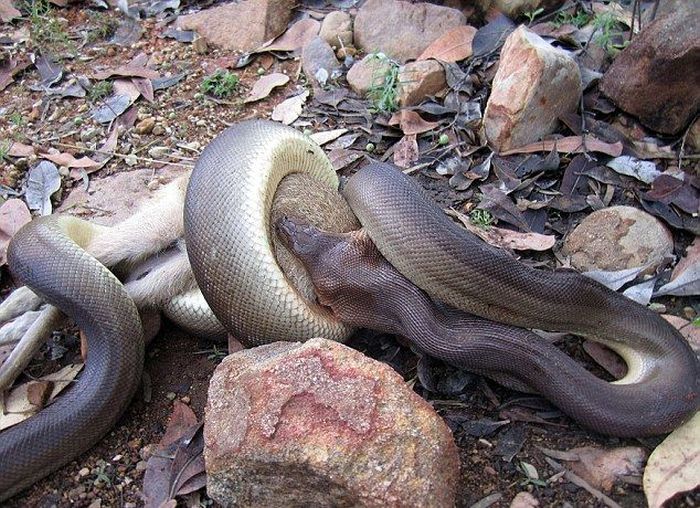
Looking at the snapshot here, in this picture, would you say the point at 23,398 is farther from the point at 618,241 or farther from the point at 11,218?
the point at 618,241

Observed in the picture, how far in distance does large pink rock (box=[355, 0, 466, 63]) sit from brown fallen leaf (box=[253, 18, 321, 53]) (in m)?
0.37

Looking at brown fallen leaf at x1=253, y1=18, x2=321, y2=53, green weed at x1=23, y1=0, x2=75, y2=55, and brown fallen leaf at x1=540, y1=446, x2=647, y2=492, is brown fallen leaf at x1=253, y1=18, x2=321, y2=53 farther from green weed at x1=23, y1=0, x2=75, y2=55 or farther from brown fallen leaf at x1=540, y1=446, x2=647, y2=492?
brown fallen leaf at x1=540, y1=446, x2=647, y2=492

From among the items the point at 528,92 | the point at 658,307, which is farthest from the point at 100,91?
the point at 658,307

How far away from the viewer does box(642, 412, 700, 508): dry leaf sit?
2561 mm

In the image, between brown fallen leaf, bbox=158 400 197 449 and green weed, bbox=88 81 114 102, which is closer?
brown fallen leaf, bbox=158 400 197 449

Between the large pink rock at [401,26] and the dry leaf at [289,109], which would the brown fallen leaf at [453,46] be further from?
the dry leaf at [289,109]

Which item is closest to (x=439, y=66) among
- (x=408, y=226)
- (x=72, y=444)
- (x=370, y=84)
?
(x=370, y=84)

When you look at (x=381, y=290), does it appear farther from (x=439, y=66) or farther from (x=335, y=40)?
(x=335, y=40)

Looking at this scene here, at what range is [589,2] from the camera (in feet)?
16.2

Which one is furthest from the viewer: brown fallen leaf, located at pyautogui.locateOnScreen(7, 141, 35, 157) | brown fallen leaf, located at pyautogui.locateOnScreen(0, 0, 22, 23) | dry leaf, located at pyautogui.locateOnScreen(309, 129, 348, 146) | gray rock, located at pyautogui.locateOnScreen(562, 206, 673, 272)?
brown fallen leaf, located at pyautogui.locateOnScreen(0, 0, 22, 23)

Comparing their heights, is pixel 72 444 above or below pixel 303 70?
below

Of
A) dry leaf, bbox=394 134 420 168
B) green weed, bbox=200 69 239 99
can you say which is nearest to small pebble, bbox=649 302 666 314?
dry leaf, bbox=394 134 420 168

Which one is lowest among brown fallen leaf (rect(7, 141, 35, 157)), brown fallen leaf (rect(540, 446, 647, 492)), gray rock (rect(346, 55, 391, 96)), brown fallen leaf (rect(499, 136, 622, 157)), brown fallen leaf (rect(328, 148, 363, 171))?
brown fallen leaf (rect(540, 446, 647, 492))

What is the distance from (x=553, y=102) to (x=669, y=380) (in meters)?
1.75
